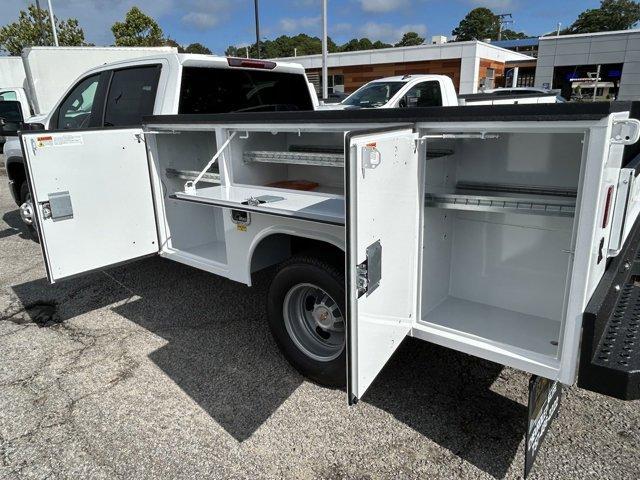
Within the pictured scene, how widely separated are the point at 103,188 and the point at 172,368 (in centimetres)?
157

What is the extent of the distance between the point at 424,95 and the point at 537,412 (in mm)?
7906

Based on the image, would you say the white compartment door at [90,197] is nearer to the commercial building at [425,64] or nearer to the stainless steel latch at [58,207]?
the stainless steel latch at [58,207]

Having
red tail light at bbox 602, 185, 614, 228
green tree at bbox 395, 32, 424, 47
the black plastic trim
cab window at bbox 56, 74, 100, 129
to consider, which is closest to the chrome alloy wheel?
the black plastic trim

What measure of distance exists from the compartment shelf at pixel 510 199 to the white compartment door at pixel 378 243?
22cm

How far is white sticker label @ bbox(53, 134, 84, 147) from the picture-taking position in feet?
11.8

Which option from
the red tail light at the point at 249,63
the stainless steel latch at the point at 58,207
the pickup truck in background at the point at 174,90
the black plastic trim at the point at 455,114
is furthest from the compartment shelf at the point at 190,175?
the red tail light at the point at 249,63

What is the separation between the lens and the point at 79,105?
5.23m

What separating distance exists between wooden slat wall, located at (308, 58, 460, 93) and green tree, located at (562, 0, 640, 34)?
233 feet

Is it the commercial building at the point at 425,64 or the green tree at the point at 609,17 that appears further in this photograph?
the green tree at the point at 609,17

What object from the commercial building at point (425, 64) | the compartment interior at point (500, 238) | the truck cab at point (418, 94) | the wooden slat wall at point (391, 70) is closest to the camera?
the compartment interior at point (500, 238)

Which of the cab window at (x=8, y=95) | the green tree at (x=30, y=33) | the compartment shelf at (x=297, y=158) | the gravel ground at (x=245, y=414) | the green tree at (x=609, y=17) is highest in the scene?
the green tree at (x=609, y=17)

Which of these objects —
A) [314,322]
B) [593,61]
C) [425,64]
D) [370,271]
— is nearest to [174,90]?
[314,322]

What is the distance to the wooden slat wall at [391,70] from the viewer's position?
91.1ft

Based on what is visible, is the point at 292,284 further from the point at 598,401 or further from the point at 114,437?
the point at 598,401
